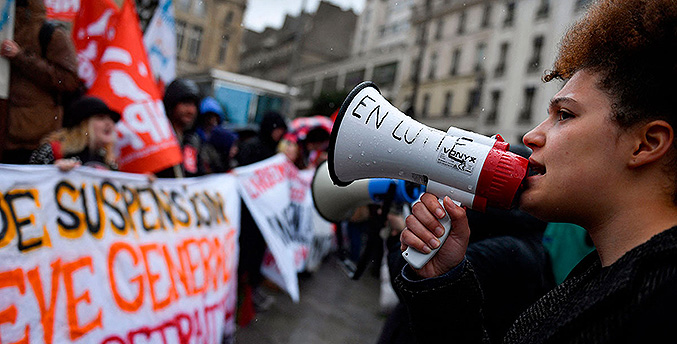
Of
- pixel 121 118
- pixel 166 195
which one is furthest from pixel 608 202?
pixel 121 118

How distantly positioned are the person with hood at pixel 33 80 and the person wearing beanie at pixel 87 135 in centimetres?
14

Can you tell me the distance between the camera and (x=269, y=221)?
4.14 meters

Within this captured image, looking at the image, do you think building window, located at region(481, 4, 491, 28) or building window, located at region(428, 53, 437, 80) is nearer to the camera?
building window, located at region(481, 4, 491, 28)

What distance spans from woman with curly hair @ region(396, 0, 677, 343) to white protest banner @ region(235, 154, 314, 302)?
121 inches

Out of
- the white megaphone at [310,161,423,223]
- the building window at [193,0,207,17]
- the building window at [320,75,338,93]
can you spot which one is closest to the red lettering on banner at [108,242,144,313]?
the white megaphone at [310,161,423,223]

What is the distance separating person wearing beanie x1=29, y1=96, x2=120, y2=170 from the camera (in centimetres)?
268

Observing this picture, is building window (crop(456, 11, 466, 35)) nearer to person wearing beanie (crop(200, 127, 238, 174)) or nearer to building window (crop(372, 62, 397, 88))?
building window (crop(372, 62, 397, 88))

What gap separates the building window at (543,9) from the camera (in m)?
23.3

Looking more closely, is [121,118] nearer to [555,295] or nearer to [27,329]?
[27,329]

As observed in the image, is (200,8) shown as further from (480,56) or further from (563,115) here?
(563,115)

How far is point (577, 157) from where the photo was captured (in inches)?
35.5

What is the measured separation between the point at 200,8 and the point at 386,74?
1256cm

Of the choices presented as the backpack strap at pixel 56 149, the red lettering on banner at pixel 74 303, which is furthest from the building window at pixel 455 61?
the red lettering on banner at pixel 74 303

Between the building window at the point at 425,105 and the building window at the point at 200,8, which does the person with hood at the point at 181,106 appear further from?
the building window at the point at 200,8
